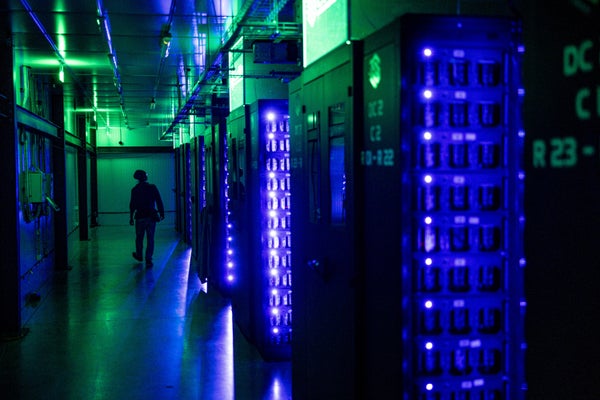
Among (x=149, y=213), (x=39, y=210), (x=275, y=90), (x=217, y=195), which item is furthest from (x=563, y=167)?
(x=149, y=213)

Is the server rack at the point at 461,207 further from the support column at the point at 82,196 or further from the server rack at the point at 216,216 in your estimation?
the support column at the point at 82,196

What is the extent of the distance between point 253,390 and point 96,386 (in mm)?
1419

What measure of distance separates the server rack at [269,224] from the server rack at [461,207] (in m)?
3.44

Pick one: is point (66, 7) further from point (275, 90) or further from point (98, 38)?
point (275, 90)

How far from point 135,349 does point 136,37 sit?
4.58 meters

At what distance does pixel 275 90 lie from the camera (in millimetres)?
8000

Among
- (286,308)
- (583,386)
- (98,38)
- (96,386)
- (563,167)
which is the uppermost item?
(98,38)

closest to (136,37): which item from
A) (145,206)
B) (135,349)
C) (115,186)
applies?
(135,349)

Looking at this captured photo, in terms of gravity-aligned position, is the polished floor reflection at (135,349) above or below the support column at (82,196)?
below

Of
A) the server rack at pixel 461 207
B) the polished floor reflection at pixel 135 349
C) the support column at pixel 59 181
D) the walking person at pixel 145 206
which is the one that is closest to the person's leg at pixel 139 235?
the walking person at pixel 145 206

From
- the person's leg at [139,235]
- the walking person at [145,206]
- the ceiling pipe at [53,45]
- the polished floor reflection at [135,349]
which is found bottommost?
the polished floor reflection at [135,349]

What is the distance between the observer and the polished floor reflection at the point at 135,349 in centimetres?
608

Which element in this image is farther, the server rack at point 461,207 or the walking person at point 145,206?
the walking person at point 145,206

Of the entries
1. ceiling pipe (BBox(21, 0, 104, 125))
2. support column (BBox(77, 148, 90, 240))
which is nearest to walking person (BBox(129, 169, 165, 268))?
ceiling pipe (BBox(21, 0, 104, 125))
